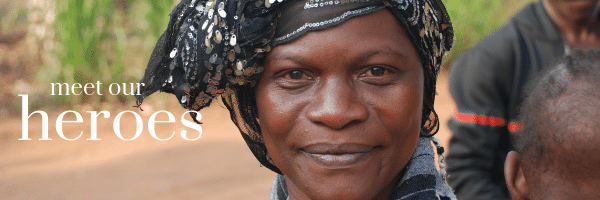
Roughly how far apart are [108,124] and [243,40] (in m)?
6.37

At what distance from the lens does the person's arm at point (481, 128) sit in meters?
2.95

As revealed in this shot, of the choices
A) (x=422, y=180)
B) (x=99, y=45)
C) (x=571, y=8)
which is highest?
(x=99, y=45)

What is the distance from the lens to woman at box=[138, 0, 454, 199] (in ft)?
5.35

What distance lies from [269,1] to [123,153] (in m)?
5.46

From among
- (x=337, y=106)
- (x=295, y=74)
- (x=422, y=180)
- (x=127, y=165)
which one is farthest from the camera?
(x=127, y=165)

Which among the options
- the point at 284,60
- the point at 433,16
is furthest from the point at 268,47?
the point at 433,16

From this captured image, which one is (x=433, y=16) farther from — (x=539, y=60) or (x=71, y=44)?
(x=71, y=44)

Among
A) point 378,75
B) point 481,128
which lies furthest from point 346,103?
point 481,128

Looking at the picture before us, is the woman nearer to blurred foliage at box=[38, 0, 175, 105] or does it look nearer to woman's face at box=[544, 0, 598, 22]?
woman's face at box=[544, 0, 598, 22]

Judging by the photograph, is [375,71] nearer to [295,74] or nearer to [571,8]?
[295,74]

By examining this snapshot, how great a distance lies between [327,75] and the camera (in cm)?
164

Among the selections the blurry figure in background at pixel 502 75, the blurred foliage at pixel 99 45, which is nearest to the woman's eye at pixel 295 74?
the blurry figure in background at pixel 502 75

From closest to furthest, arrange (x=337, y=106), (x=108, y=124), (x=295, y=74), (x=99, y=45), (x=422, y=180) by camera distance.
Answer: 1. (x=337, y=106)
2. (x=295, y=74)
3. (x=422, y=180)
4. (x=108, y=124)
5. (x=99, y=45)

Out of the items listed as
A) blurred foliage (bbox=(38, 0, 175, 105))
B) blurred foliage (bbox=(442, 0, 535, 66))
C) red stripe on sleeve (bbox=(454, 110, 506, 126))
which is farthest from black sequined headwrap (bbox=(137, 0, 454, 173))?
blurred foliage (bbox=(442, 0, 535, 66))
